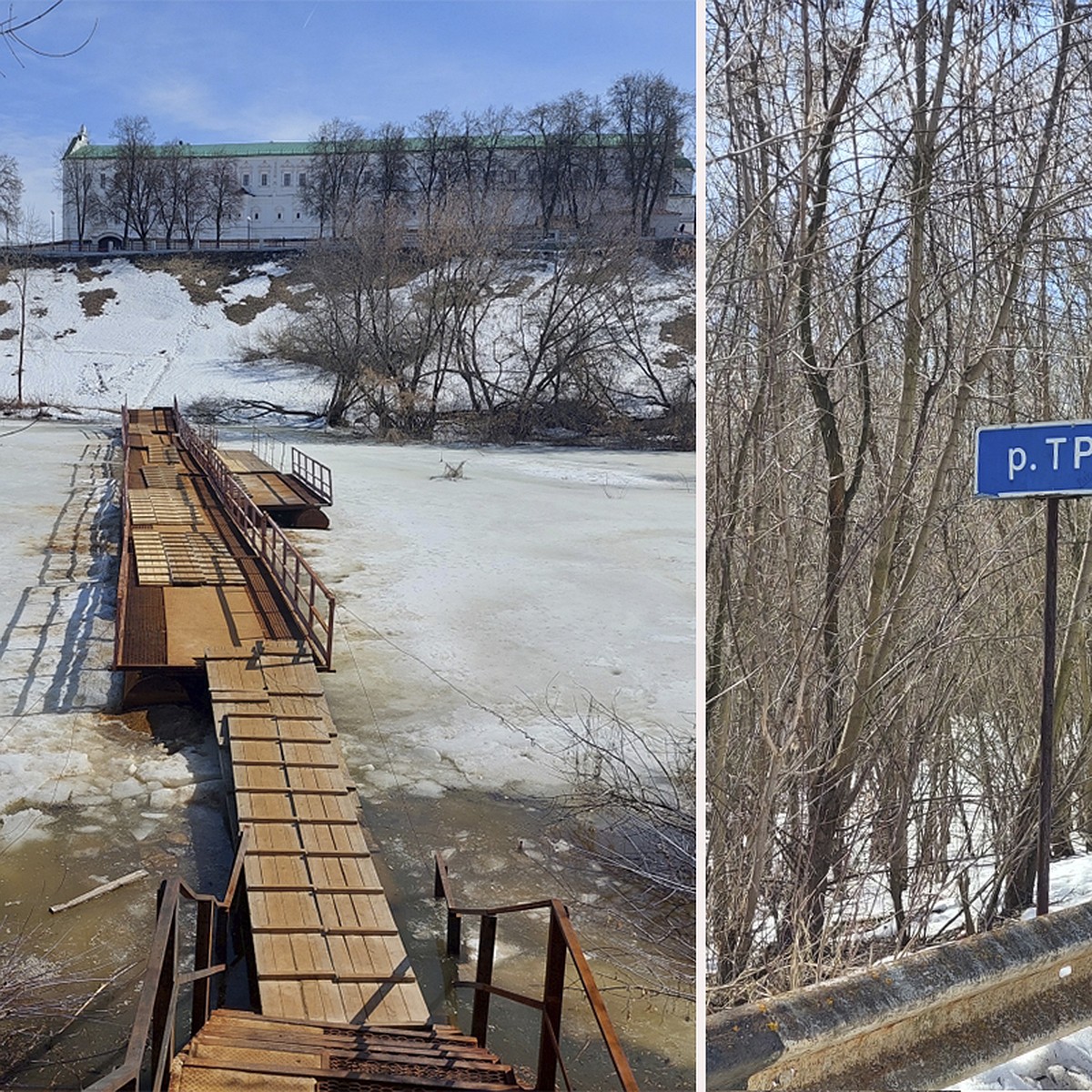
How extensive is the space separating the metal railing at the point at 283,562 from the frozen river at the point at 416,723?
0.18 m

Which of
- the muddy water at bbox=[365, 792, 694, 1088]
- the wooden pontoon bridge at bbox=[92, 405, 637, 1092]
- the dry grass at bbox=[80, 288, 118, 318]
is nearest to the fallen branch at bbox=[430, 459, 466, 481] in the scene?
the wooden pontoon bridge at bbox=[92, 405, 637, 1092]

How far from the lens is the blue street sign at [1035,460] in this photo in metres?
1.36

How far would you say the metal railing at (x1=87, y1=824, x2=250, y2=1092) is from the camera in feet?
3.78

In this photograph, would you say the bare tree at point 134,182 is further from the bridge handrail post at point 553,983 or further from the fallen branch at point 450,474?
the bridge handrail post at point 553,983

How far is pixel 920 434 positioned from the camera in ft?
4.86

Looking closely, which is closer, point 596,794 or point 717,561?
point 717,561

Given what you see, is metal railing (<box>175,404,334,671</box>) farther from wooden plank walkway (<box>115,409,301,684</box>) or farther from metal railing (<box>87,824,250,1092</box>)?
metal railing (<box>87,824,250,1092</box>)

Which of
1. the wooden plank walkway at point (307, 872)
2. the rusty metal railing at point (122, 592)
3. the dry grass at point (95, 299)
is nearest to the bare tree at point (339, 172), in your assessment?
the dry grass at point (95, 299)

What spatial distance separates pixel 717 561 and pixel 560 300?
52.2 ft

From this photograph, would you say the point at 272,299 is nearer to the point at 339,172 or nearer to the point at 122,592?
the point at 339,172

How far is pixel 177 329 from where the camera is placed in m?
22.0

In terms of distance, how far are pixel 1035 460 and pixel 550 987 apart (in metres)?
1.11

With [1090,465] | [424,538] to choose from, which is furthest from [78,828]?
[424,538]

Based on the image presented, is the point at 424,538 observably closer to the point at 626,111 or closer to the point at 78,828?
the point at 78,828
